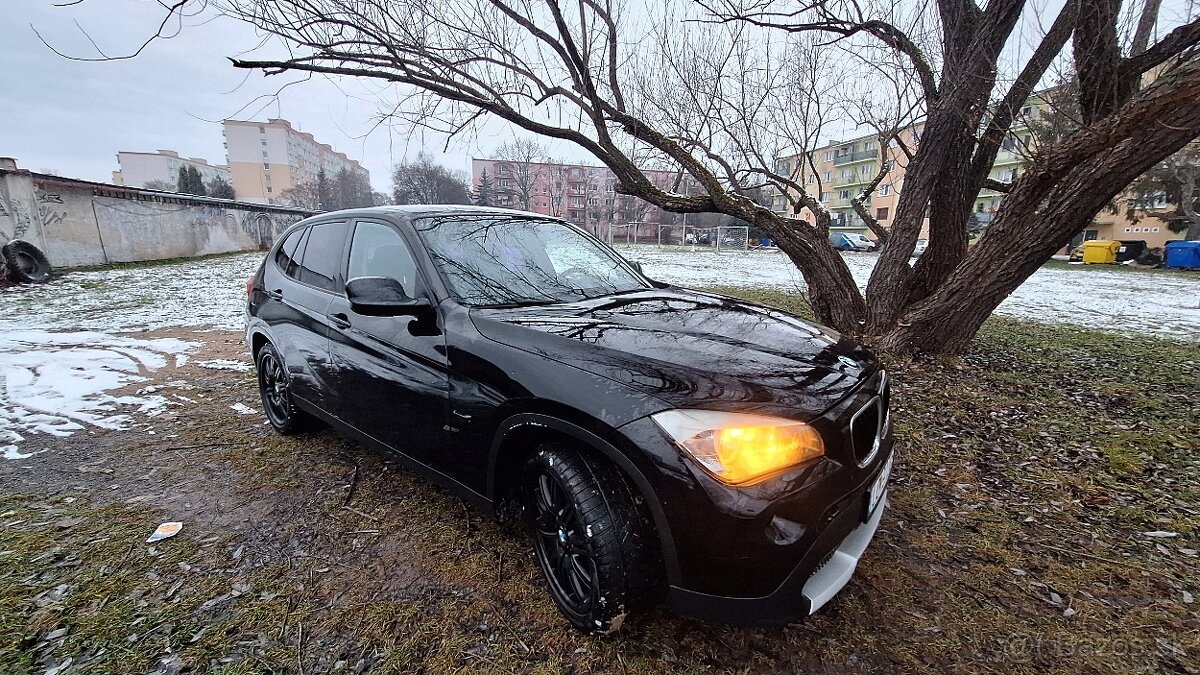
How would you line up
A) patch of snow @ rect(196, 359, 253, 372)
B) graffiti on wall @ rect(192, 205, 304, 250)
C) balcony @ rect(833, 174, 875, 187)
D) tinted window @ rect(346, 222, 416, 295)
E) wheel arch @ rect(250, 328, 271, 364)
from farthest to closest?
balcony @ rect(833, 174, 875, 187) < graffiti on wall @ rect(192, 205, 304, 250) < patch of snow @ rect(196, 359, 253, 372) < wheel arch @ rect(250, 328, 271, 364) < tinted window @ rect(346, 222, 416, 295)

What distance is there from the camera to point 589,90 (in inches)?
264

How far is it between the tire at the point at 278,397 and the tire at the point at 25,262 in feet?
41.9

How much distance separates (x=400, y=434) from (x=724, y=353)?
1693 mm

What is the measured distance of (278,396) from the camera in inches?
149

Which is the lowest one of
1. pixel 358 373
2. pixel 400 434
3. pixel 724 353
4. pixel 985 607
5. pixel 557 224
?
pixel 985 607

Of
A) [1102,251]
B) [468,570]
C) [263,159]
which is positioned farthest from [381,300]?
[263,159]

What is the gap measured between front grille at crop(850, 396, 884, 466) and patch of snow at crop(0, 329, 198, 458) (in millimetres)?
5095

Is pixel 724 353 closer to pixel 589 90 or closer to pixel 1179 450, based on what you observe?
pixel 1179 450

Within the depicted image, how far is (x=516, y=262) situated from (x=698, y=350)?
1.29 meters

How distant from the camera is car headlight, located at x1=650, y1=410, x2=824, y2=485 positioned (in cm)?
164

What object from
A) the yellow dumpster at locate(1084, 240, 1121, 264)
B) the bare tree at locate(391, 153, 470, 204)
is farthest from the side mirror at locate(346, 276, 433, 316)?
the bare tree at locate(391, 153, 470, 204)

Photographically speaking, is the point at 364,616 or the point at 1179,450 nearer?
the point at 364,616

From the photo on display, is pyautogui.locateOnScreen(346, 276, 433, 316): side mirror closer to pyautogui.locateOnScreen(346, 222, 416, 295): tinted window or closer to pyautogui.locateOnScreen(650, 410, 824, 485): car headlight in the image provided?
pyautogui.locateOnScreen(346, 222, 416, 295): tinted window

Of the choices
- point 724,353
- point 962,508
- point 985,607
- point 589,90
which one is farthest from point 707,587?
point 589,90
